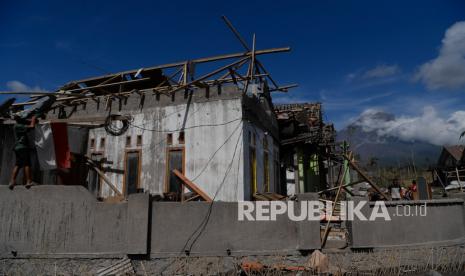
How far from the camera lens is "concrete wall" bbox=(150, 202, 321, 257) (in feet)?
31.5

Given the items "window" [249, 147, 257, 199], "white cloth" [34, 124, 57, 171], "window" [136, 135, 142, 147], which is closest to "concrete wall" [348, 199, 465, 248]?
"window" [249, 147, 257, 199]

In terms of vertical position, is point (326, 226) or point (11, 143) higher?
point (11, 143)

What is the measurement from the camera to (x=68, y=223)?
966 cm

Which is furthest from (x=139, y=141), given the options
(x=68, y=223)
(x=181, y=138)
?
(x=68, y=223)

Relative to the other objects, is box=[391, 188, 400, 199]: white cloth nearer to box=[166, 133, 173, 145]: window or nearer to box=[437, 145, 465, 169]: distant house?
box=[166, 133, 173, 145]: window

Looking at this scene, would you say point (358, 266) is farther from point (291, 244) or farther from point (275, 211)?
point (275, 211)

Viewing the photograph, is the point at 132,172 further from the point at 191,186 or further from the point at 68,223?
the point at 68,223

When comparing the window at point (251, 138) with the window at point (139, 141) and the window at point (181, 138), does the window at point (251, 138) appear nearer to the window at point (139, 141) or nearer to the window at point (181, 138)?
the window at point (181, 138)

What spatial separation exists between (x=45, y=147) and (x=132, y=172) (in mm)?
3157

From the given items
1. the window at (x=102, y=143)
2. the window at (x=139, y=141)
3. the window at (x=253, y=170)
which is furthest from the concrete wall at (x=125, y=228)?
the window at (x=102, y=143)

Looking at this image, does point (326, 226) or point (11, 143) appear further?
point (11, 143)

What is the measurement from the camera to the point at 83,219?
9664 millimetres

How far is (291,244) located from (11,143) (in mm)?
10190

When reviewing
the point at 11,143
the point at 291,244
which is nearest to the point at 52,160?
the point at 11,143
